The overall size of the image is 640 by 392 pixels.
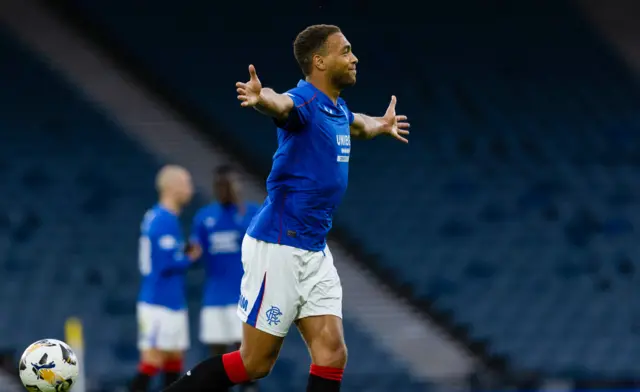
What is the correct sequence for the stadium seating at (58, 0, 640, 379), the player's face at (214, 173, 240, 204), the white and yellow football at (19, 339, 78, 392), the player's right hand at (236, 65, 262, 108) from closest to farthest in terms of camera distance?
1. the player's right hand at (236, 65, 262, 108)
2. the white and yellow football at (19, 339, 78, 392)
3. the player's face at (214, 173, 240, 204)
4. the stadium seating at (58, 0, 640, 379)

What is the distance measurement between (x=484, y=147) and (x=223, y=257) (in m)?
4.25

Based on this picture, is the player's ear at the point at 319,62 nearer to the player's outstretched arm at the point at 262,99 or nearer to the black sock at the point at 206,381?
the player's outstretched arm at the point at 262,99

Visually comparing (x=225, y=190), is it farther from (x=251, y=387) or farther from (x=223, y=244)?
(x=251, y=387)

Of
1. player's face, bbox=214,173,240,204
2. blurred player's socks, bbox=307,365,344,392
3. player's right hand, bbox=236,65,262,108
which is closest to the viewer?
player's right hand, bbox=236,65,262,108

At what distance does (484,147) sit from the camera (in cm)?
1295

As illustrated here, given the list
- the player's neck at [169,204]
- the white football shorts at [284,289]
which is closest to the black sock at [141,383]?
the player's neck at [169,204]

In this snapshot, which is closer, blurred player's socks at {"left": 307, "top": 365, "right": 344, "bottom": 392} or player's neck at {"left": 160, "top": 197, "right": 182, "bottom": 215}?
blurred player's socks at {"left": 307, "top": 365, "right": 344, "bottom": 392}

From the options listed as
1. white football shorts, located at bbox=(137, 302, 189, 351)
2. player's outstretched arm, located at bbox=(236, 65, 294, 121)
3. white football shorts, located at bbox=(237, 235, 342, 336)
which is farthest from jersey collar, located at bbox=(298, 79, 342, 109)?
white football shorts, located at bbox=(137, 302, 189, 351)

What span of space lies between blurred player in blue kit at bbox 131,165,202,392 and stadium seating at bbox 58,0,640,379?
3.60m

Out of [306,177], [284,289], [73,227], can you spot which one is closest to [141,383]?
[73,227]

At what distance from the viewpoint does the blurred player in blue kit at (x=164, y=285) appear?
9.52m

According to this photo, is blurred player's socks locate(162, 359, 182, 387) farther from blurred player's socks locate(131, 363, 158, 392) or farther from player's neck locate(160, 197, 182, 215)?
player's neck locate(160, 197, 182, 215)

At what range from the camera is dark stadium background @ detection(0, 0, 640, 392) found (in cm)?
1221

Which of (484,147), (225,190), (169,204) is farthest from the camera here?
(484,147)
